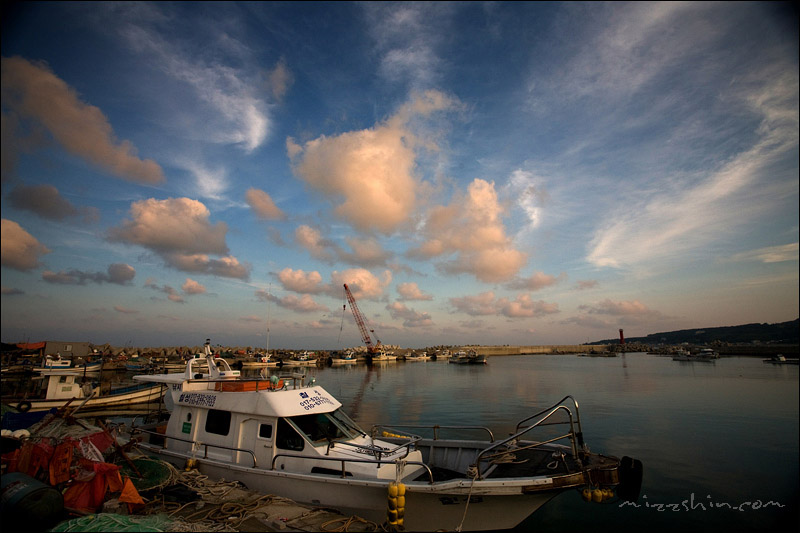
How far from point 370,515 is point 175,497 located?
13.5 feet

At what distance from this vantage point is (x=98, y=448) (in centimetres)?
863

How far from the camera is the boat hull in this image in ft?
22.4

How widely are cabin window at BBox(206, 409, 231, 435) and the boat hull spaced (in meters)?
2.29

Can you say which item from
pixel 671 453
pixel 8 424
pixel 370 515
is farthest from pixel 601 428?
pixel 8 424

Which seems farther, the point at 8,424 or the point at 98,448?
the point at 8,424

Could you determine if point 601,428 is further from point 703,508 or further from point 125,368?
point 125,368

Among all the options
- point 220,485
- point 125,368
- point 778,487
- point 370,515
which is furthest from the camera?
point 125,368

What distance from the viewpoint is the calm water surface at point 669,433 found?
1076 cm

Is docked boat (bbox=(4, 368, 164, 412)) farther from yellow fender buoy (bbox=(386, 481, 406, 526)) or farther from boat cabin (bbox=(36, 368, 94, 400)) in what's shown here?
yellow fender buoy (bbox=(386, 481, 406, 526))

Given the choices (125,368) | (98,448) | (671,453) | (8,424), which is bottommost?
(125,368)

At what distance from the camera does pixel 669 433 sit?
19.9 m

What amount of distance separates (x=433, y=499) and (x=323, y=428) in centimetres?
329

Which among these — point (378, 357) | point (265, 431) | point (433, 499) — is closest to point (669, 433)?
point (433, 499)

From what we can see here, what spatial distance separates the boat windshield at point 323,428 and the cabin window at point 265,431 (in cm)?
63
